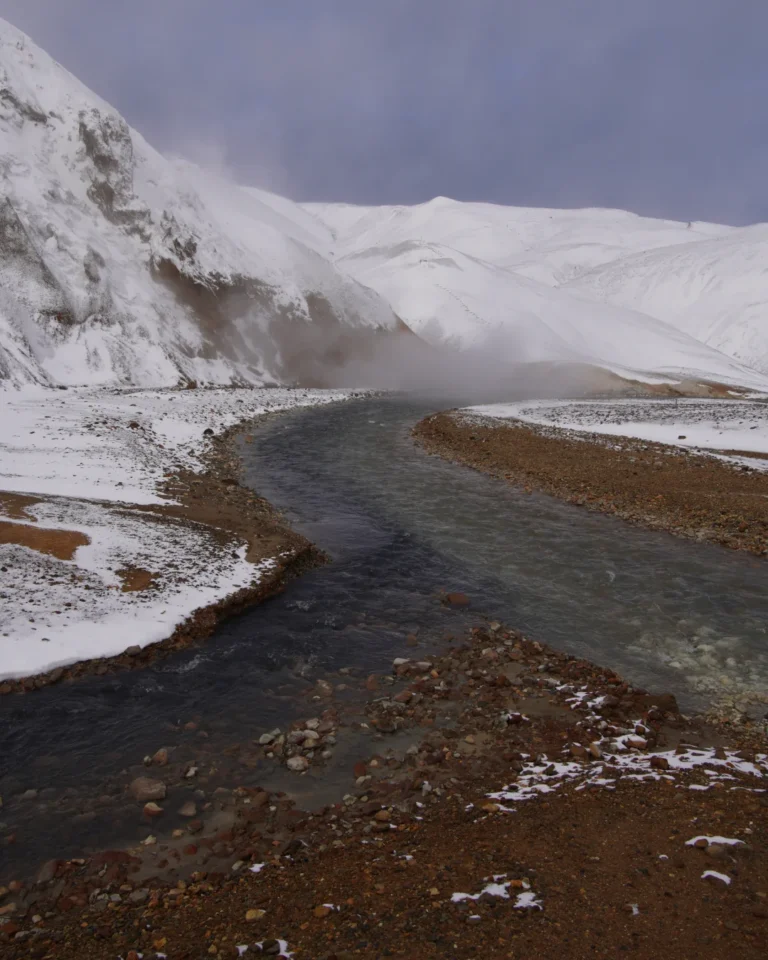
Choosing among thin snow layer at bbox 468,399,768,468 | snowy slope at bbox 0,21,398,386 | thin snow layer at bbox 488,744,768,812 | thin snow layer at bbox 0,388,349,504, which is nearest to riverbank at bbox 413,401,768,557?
thin snow layer at bbox 468,399,768,468

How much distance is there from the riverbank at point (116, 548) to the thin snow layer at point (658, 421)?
20435mm

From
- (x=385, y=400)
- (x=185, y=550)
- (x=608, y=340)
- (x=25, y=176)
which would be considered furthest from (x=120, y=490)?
(x=608, y=340)

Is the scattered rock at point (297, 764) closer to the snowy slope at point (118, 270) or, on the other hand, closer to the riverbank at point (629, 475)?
the riverbank at point (629, 475)

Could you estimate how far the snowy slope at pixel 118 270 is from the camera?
42.1 m

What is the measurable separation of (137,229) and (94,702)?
182 ft

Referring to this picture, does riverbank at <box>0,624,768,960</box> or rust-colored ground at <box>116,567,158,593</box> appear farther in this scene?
rust-colored ground at <box>116,567,158,593</box>

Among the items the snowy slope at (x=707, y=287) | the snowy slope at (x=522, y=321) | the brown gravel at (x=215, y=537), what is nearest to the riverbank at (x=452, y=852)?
the brown gravel at (x=215, y=537)

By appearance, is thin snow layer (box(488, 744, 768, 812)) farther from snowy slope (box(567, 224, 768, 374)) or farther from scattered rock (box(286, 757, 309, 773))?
snowy slope (box(567, 224, 768, 374))

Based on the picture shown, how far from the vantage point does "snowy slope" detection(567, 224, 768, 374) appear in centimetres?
15238

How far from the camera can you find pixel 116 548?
1295cm

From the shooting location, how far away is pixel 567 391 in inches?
2734

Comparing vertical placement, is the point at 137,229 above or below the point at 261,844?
above

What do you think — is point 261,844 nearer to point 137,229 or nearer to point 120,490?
point 120,490

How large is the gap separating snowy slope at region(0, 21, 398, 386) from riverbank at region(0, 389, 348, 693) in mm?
18118
